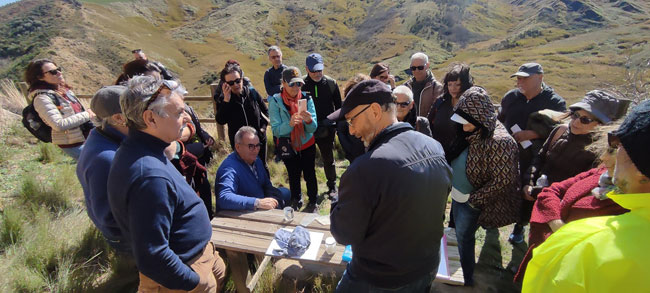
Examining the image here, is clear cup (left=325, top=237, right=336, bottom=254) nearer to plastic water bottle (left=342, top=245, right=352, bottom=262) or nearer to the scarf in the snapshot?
plastic water bottle (left=342, top=245, right=352, bottom=262)

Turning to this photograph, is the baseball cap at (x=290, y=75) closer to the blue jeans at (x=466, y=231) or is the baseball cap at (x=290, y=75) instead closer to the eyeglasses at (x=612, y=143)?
the blue jeans at (x=466, y=231)

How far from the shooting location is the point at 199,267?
188 cm

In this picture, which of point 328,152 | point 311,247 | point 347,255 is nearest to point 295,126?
point 328,152

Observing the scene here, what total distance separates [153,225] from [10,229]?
323 centimetres

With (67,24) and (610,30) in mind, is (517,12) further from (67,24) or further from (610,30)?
(67,24)

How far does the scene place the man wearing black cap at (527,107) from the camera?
3.27 meters

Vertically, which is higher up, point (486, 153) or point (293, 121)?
point (486, 153)

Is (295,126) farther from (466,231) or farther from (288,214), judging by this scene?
(466,231)

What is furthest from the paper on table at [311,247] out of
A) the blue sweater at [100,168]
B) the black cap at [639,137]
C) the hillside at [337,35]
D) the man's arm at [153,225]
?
the hillside at [337,35]

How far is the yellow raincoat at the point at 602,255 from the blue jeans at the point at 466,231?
1.69 meters

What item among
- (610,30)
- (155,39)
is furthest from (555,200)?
(610,30)

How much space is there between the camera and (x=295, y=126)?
3.98 metres

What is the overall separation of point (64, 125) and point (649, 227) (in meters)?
4.68

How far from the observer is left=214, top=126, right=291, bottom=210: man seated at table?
3.02m
